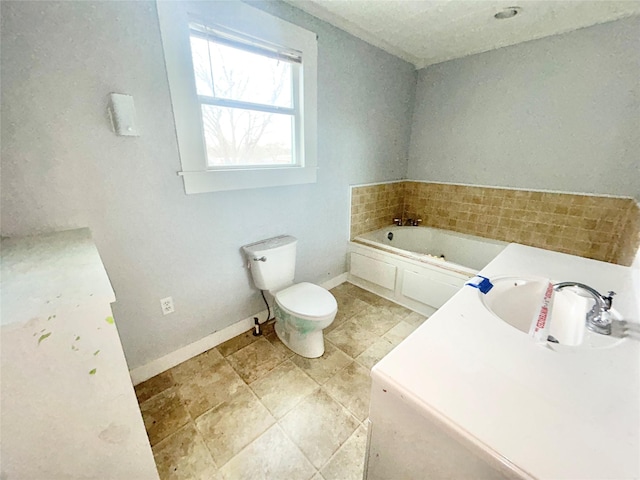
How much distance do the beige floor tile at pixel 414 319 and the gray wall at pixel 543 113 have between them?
1468mm

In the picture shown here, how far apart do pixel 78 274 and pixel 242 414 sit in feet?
3.40

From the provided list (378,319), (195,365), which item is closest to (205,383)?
(195,365)

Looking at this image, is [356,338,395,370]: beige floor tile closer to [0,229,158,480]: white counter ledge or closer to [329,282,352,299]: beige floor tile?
[329,282,352,299]: beige floor tile

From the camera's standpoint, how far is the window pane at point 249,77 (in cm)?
154

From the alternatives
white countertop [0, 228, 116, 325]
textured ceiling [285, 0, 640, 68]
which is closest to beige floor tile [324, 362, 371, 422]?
white countertop [0, 228, 116, 325]

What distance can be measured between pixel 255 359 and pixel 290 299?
0.46 meters

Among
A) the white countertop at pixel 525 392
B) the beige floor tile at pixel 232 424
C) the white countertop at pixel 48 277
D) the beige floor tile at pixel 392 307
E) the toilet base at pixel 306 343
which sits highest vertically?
the white countertop at pixel 48 277

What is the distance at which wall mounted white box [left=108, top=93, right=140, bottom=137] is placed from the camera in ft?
3.87

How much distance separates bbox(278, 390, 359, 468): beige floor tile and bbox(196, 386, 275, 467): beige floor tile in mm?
122

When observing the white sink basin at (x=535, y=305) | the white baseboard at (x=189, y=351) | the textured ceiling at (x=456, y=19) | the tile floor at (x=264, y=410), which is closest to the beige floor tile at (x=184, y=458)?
the tile floor at (x=264, y=410)

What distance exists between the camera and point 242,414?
137 cm

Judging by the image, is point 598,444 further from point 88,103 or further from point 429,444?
point 88,103

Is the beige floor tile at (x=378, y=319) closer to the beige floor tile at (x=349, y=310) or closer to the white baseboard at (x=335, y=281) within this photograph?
the beige floor tile at (x=349, y=310)

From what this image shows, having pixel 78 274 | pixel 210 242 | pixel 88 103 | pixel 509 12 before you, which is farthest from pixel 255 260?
pixel 509 12
